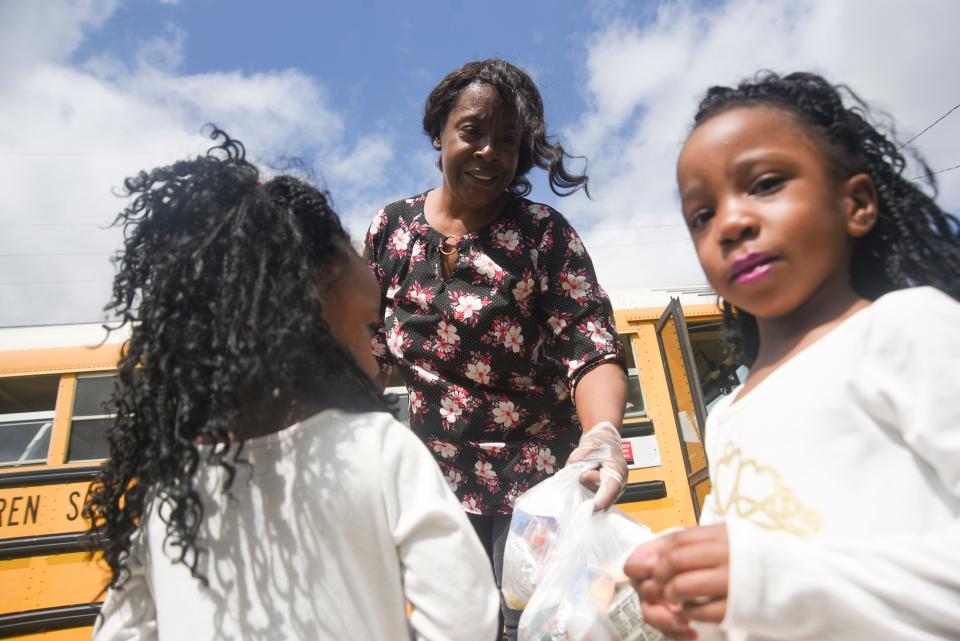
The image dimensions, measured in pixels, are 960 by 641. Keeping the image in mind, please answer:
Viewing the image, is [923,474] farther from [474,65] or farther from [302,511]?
[474,65]

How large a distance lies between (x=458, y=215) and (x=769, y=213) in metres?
1.00

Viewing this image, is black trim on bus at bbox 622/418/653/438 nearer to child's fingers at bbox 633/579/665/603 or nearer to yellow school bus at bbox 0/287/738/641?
yellow school bus at bbox 0/287/738/641

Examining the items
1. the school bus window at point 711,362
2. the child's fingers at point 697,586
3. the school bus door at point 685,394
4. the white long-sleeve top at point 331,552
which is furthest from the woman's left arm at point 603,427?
the school bus window at point 711,362

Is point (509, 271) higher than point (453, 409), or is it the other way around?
point (509, 271)

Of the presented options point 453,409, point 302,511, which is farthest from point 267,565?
point 453,409

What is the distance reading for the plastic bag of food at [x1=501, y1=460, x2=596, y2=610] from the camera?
112 cm

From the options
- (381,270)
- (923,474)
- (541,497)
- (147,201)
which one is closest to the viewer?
(923,474)

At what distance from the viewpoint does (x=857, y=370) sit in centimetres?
68

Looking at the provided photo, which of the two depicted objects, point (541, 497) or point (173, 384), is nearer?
point (173, 384)

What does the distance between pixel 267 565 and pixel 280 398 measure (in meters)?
0.22

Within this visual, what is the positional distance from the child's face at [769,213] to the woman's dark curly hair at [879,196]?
0.14ft

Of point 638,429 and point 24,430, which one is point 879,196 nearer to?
point 638,429

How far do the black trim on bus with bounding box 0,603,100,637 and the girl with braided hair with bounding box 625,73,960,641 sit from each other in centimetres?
376

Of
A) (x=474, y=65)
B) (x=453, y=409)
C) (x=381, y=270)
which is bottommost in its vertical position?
(x=453, y=409)
